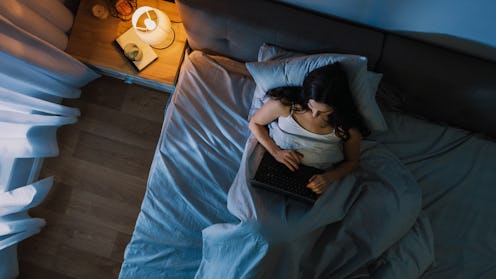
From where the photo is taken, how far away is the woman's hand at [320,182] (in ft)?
3.92

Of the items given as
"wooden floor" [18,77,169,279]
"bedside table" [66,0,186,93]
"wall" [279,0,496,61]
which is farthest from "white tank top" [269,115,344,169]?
"wooden floor" [18,77,169,279]

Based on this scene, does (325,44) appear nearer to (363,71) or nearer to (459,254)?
(363,71)

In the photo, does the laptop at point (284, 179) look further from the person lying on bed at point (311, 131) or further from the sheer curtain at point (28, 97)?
the sheer curtain at point (28, 97)

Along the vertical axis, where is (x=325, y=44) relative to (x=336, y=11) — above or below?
below

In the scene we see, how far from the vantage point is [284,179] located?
48.1 inches

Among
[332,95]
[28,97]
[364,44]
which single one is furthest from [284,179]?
[28,97]

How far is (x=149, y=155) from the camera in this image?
6.06 feet

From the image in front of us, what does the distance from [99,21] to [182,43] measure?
39 centimetres

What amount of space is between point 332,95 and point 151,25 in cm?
81

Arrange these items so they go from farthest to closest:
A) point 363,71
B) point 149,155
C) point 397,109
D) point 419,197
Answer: point 149,155
point 397,109
point 419,197
point 363,71

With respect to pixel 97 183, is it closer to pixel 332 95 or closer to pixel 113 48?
pixel 113 48

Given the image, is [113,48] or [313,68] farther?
→ [113,48]

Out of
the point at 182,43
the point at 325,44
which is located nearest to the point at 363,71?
the point at 325,44

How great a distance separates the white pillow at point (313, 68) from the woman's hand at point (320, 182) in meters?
0.27
